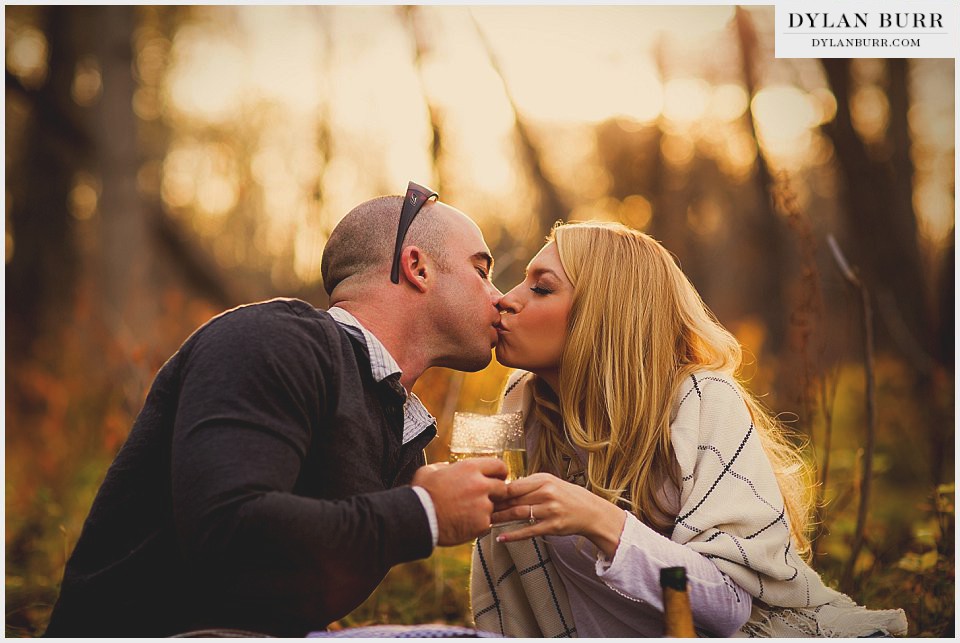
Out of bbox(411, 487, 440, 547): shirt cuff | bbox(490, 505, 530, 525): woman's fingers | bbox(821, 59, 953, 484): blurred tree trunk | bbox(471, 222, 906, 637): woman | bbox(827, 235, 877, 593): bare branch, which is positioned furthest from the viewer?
bbox(821, 59, 953, 484): blurred tree trunk

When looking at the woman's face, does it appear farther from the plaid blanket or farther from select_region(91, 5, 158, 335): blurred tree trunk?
select_region(91, 5, 158, 335): blurred tree trunk

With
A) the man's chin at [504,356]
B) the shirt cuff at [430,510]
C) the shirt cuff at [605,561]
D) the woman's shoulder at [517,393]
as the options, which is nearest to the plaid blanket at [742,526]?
the shirt cuff at [605,561]

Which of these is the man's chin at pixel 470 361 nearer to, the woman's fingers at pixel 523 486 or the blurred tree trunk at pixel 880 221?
the woman's fingers at pixel 523 486

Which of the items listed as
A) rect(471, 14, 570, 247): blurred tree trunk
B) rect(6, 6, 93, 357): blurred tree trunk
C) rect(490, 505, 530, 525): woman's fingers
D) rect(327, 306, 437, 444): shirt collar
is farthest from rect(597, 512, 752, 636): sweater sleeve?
rect(6, 6, 93, 357): blurred tree trunk

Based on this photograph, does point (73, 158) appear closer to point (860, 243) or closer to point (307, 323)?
point (860, 243)

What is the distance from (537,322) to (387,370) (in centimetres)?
76

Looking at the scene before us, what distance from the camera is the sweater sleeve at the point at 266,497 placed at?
206 cm

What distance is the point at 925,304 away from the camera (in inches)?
309

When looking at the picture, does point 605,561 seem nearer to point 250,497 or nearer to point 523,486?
point 523,486

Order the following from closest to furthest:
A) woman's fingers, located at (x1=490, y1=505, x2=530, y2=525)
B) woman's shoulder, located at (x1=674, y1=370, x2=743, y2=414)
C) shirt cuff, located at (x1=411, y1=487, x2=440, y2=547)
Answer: shirt cuff, located at (x1=411, y1=487, x2=440, y2=547), woman's fingers, located at (x1=490, y1=505, x2=530, y2=525), woman's shoulder, located at (x1=674, y1=370, x2=743, y2=414)

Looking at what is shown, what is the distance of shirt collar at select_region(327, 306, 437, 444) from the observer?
270cm

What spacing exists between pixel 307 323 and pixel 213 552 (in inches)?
26.2

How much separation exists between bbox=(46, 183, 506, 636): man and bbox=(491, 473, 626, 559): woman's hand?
80mm

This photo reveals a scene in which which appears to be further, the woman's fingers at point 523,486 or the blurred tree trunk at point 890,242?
the blurred tree trunk at point 890,242
